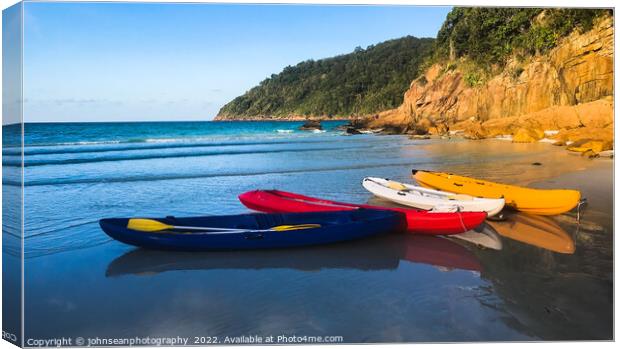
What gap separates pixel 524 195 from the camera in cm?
835

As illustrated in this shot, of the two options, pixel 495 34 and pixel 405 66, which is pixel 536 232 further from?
pixel 405 66

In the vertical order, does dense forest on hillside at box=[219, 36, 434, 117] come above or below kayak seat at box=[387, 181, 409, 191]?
above

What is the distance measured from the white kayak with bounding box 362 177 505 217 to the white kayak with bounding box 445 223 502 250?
0.93 feet

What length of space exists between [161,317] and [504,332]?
2.90 meters

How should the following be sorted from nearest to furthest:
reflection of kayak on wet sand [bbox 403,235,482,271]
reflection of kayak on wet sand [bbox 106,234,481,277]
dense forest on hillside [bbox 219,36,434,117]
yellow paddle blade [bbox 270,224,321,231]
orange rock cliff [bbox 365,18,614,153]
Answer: reflection of kayak on wet sand [bbox 106,234,481,277], reflection of kayak on wet sand [bbox 403,235,482,271], yellow paddle blade [bbox 270,224,321,231], orange rock cliff [bbox 365,18,614,153], dense forest on hillside [bbox 219,36,434,117]

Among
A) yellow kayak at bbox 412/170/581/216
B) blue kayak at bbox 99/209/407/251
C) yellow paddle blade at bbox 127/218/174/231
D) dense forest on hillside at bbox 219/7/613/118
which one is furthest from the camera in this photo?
dense forest on hillside at bbox 219/7/613/118

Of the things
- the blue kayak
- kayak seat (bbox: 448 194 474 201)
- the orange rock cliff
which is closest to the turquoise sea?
the blue kayak

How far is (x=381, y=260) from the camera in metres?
6.12

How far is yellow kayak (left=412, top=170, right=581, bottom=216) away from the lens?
7.87 meters

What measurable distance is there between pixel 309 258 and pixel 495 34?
21.8 meters

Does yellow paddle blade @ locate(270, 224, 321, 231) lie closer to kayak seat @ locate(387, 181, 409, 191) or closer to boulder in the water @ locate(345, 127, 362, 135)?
kayak seat @ locate(387, 181, 409, 191)

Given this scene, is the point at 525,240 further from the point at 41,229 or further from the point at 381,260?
the point at 41,229

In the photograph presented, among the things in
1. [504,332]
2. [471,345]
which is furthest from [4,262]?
[504,332]

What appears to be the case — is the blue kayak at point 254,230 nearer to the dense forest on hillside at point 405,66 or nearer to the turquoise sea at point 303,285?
the turquoise sea at point 303,285
